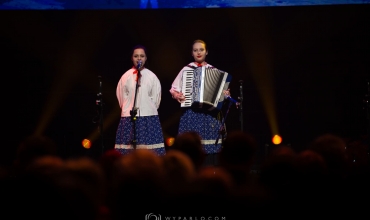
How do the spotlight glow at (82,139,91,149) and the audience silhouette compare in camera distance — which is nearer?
the audience silhouette

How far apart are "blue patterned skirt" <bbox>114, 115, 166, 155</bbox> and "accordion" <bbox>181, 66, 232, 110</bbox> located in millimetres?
557

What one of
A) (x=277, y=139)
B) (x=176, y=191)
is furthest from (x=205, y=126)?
(x=176, y=191)

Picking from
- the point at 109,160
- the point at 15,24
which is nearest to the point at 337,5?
the point at 15,24

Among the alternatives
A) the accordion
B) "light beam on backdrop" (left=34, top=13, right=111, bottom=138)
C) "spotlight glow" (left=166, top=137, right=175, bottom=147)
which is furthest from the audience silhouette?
"light beam on backdrop" (left=34, top=13, right=111, bottom=138)

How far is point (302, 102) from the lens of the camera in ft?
30.6

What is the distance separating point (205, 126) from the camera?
798cm

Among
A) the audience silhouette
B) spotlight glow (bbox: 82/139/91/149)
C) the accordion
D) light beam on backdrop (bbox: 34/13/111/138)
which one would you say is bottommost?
the audience silhouette

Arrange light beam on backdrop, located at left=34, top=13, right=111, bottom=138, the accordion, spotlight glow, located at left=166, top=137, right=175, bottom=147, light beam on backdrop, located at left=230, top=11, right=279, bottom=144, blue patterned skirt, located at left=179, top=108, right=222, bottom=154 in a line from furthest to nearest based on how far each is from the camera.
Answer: light beam on backdrop, located at left=34, top=13, right=111, bottom=138 < light beam on backdrop, located at left=230, top=11, right=279, bottom=144 < spotlight glow, located at left=166, top=137, right=175, bottom=147 < blue patterned skirt, located at left=179, top=108, right=222, bottom=154 < the accordion

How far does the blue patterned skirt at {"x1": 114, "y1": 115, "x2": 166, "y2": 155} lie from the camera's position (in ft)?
26.2

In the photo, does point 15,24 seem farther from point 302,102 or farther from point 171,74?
point 302,102

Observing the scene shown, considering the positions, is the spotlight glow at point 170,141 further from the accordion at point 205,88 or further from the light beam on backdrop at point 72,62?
the light beam on backdrop at point 72,62

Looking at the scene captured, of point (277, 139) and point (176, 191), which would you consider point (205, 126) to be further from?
point (176, 191)

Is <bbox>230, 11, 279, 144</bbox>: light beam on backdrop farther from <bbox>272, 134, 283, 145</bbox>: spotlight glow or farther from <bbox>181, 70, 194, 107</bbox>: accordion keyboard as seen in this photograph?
<bbox>181, 70, 194, 107</bbox>: accordion keyboard

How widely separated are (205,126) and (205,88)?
0.56m
